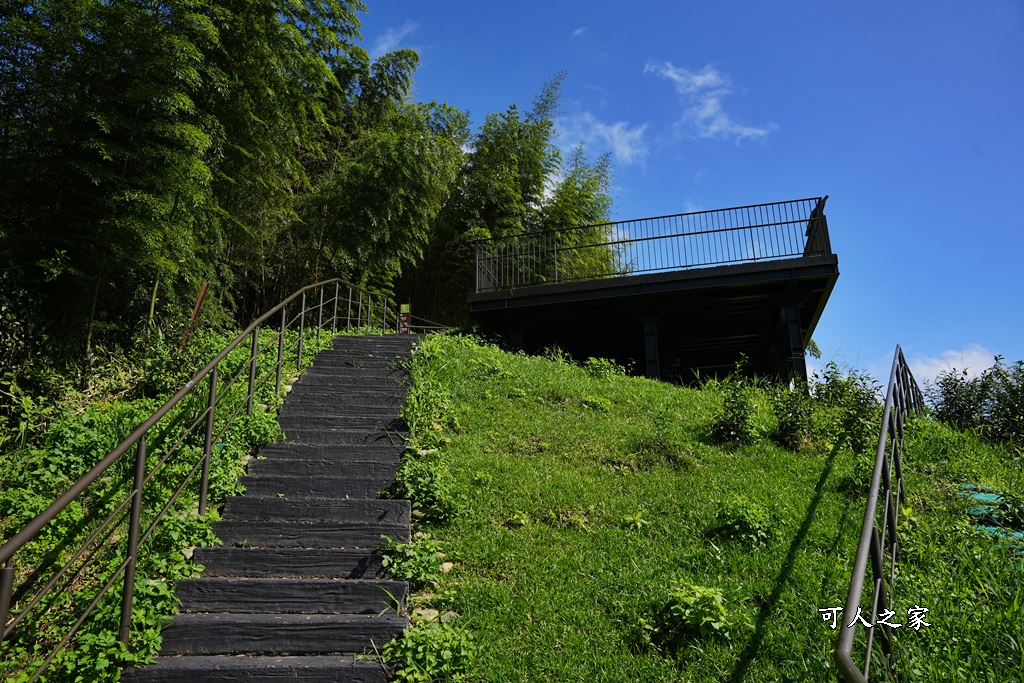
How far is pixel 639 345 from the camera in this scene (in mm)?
16812

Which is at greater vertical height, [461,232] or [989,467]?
[461,232]

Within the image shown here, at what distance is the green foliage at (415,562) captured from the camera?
14.2 feet

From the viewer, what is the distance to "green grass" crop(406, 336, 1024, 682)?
3496 millimetres

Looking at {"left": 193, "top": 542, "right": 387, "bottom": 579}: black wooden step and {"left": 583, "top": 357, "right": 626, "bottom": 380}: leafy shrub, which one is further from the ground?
{"left": 583, "top": 357, "right": 626, "bottom": 380}: leafy shrub

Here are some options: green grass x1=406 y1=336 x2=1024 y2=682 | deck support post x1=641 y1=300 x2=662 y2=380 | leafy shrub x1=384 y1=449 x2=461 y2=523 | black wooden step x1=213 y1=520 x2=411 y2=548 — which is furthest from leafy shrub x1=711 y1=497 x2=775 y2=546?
deck support post x1=641 y1=300 x2=662 y2=380

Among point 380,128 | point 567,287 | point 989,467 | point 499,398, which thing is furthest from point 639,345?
point 989,467

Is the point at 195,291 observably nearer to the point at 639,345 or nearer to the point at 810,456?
the point at 810,456

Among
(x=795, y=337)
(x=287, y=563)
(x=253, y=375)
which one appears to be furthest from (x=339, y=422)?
(x=795, y=337)

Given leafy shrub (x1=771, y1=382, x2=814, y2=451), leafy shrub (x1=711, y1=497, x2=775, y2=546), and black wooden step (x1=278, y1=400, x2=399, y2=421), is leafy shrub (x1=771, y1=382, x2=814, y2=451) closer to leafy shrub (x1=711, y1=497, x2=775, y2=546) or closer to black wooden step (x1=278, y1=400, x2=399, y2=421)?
leafy shrub (x1=711, y1=497, x2=775, y2=546)

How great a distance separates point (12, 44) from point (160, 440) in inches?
182

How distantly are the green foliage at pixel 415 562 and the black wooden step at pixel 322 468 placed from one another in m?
1.08

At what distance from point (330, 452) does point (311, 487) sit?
2.09 feet

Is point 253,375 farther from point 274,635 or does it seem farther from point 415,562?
point 274,635

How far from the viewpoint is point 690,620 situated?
3.72 metres
